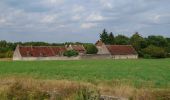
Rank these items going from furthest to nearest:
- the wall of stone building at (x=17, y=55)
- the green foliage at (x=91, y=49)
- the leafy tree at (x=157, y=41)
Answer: the leafy tree at (x=157, y=41) → the green foliage at (x=91, y=49) → the wall of stone building at (x=17, y=55)

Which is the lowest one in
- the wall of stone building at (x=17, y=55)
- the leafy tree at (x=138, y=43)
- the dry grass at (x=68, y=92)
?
the dry grass at (x=68, y=92)

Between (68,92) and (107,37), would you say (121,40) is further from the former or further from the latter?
(68,92)

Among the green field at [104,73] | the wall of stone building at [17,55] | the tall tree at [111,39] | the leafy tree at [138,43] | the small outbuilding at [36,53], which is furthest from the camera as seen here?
the tall tree at [111,39]

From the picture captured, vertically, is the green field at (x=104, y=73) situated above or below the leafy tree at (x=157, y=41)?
below

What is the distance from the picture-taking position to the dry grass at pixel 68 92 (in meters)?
11.9

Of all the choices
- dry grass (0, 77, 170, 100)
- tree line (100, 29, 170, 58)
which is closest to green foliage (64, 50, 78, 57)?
tree line (100, 29, 170, 58)

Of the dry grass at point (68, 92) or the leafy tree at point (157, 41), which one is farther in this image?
the leafy tree at point (157, 41)

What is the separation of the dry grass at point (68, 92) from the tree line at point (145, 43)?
78.2 metres

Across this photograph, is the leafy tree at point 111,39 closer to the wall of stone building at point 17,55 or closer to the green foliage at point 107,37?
the green foliage at point 107,37

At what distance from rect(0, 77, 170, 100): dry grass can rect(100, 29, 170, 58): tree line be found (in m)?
78.2

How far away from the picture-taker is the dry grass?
38.9 feet

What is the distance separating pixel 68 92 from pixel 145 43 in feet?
293

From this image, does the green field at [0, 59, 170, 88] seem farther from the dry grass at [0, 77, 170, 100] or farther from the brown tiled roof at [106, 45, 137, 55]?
the brown tiled roof at [106, 45, 137, 55]

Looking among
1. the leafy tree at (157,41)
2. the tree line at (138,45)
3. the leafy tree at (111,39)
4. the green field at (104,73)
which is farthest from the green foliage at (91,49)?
the green field at (104,73)
